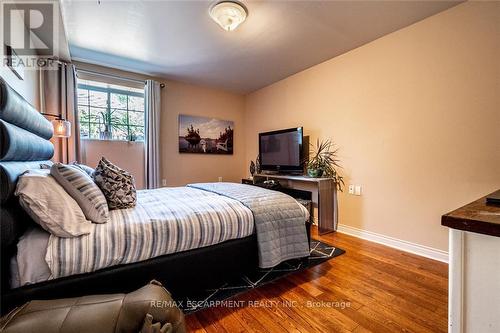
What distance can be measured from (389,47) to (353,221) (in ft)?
7.14

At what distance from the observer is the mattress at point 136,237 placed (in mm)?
1067

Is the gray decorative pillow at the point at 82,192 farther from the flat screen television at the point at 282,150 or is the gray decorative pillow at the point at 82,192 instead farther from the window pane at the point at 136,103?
the window pane at the point at 136,103

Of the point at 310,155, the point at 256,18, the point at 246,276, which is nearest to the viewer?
the point at 246,276

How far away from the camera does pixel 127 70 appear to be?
3.64m

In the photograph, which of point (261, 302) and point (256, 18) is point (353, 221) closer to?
point (261, 302)

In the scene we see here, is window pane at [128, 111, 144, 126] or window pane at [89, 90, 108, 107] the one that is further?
window pane at [128, 111, 144, 126]

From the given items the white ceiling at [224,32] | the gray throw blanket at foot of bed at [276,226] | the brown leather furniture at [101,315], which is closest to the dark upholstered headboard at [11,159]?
the brown leather furniture at [101,315]

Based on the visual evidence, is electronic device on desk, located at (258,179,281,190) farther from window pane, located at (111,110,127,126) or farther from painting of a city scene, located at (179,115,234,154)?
window pane, located at (111,110,127,126)

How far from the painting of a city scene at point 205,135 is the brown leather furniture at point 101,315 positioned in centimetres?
353

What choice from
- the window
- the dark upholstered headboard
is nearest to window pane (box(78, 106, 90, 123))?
the window

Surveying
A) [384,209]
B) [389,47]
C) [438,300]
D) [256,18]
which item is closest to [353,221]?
[384,209]

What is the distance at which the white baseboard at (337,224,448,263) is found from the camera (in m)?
2.24

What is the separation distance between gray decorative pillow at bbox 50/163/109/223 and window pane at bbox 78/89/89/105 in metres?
2.69

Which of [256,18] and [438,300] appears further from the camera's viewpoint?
[256,18]
